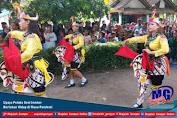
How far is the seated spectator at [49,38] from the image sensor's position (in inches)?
248

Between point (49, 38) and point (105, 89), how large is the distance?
260cm

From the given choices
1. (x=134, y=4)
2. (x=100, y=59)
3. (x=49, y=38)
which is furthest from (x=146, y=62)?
(x=134, y=4)

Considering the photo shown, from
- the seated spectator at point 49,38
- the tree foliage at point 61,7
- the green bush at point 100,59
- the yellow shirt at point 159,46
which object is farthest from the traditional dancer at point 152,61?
the seated spectator at point 49,38

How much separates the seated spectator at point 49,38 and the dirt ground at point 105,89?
1.15 m

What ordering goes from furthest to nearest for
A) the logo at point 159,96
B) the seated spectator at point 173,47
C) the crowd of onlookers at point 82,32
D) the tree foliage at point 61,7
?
the seated spectator at point 173,47 → the crowd of onlookers at point 82,32 → the tree foliage at point 61,7 → the logo at point 159,96

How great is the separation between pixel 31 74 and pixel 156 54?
2.03 meters

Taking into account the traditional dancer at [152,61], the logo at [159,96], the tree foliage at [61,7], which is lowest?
the logo at [159,96]

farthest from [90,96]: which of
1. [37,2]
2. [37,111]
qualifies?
[37,2]

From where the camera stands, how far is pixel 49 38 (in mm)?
6336

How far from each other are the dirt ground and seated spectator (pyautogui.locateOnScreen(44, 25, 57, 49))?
1.15 metres

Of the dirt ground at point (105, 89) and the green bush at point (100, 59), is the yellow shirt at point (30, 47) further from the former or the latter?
the green bush at point (100, 59)

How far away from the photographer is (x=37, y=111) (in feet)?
9.66

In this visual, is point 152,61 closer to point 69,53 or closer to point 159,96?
point 159,96

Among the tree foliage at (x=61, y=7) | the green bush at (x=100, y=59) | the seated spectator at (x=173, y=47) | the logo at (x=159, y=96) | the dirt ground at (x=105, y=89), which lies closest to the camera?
the logo at (x=159, y=96)
